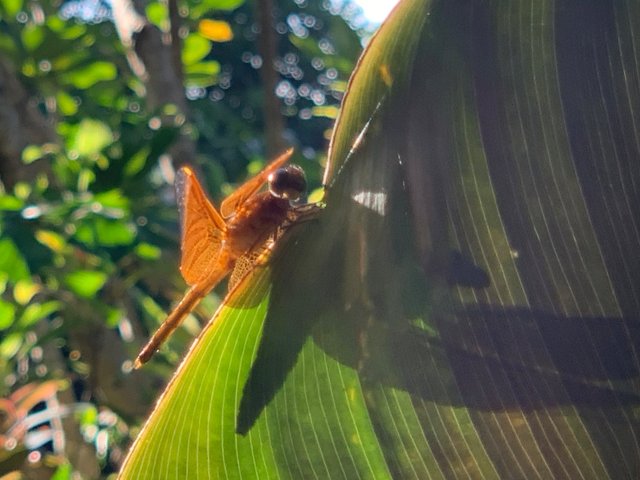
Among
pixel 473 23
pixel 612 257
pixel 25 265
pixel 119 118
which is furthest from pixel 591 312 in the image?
pixel 119 118

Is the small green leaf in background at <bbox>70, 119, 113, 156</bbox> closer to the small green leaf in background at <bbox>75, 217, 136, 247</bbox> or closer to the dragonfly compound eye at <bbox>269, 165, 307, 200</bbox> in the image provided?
the small green leaf in background at <bbox>75, 217, 136, 247</bbox>

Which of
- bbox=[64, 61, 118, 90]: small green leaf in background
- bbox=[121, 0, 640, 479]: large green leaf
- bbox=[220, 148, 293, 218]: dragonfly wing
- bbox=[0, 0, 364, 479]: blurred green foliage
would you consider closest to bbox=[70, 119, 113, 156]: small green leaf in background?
bbox=[0, 0, 364, 479]: blurred green foliage

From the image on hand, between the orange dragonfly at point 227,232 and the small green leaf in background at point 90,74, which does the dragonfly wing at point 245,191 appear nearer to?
the orange dragonfly at point 227,232

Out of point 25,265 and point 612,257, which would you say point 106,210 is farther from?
point 612,257

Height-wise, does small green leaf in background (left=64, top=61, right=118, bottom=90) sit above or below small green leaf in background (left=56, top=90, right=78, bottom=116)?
above

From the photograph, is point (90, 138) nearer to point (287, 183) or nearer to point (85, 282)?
point (85, 282)

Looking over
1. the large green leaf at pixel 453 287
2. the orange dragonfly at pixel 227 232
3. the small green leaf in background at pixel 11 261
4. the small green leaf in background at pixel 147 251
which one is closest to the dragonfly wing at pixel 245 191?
the orange dragonfly at pixel 227 232
